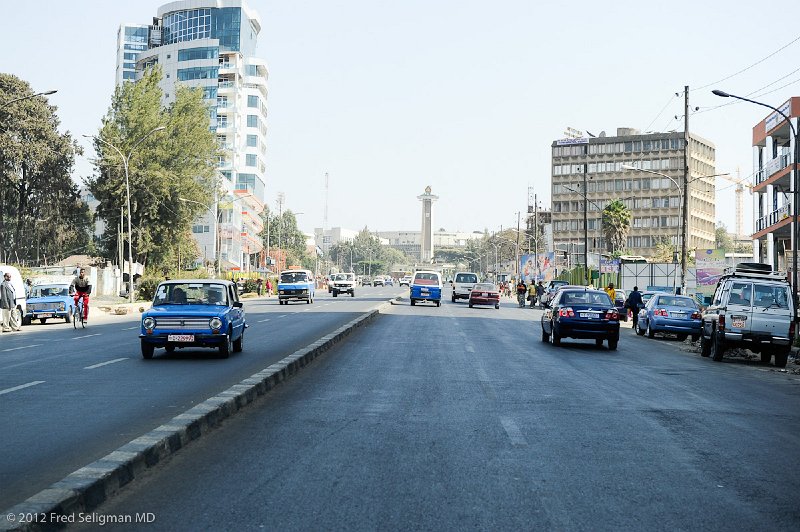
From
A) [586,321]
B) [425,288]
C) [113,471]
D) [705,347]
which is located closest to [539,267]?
[425,288]

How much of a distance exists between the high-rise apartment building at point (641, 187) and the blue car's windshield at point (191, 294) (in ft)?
453

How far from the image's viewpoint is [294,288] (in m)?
56.5

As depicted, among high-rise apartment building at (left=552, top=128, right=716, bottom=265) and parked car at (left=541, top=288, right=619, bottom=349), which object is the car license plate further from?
high-rise apartment building at (left=552, top=128, right=716, bottom=265)

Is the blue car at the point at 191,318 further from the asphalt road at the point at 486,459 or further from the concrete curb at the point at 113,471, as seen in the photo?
the concrete curb at the point at 113,471

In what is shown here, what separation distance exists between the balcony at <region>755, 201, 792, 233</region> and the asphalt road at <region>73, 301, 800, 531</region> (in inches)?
1343

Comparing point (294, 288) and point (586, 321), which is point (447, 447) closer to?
point (586, 321)

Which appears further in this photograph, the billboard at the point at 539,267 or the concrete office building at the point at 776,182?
the billboard at the point at 539,267

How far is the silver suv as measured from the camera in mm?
21828

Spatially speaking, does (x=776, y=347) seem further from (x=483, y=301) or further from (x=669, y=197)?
(x=669, y=197)

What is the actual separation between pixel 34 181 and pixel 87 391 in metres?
64.8

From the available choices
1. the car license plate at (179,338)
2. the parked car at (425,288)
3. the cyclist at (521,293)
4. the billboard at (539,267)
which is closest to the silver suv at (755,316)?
the car license plate at (179,338)

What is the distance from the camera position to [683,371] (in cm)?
1908

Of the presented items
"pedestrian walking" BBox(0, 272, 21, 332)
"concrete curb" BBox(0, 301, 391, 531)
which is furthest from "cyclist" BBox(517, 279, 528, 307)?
"concrete curb" BBox(0, 301, 391, 531)

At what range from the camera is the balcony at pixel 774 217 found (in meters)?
47.2
